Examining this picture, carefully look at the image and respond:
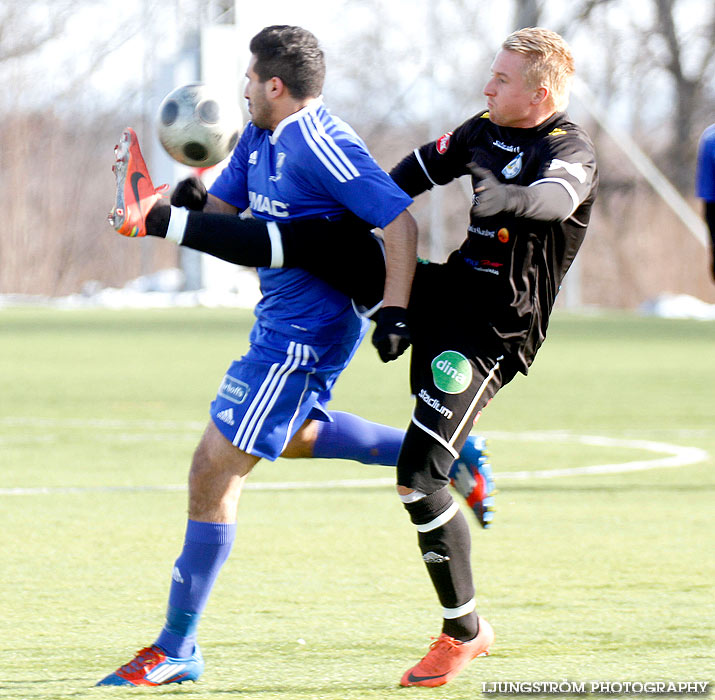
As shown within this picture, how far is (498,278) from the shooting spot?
173 inches

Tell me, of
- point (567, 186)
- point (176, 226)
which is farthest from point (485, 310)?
point (176, 226)

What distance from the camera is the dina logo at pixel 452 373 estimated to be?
4324mm

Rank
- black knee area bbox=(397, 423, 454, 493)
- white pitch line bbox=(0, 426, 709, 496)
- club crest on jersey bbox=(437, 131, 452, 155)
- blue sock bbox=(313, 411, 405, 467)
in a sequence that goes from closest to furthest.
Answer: black knee area bbox=(397, 423, 454, 493)
club crest on jersey bbox=(437, 131, 452, 155)
blue sock bbox=(313, 411, 405, 467)
white pitch line bbox=(0, 426, 709, 496)

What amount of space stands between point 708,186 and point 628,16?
36771 millimetres

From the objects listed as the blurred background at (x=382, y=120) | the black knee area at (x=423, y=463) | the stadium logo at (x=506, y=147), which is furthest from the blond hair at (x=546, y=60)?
the blurred background at (x=382, y=120)

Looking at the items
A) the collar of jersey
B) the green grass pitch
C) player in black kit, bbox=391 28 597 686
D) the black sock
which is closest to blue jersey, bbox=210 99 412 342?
the collar of jersey

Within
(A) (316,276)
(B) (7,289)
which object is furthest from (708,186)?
(B) (7,289)

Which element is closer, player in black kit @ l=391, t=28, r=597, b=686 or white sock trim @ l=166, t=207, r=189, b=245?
player in black kit @ l=391, t=28, r=597, b=686

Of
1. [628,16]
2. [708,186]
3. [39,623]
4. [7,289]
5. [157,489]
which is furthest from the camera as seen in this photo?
[7,289]

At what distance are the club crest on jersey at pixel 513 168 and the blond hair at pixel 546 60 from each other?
0.64 ft

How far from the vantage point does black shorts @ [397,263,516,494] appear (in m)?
4.32

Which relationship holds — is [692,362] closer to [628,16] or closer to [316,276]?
[316,276]

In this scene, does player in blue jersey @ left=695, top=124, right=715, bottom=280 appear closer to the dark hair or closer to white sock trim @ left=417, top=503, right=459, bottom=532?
white sock trim @ left=417, top=503, right=459, bottom=532

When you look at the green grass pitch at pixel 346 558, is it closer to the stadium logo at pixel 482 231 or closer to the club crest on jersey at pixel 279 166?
the stadium logo at pixel 482 231
